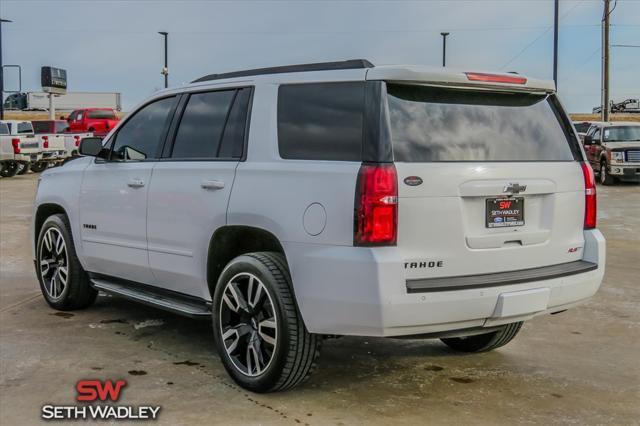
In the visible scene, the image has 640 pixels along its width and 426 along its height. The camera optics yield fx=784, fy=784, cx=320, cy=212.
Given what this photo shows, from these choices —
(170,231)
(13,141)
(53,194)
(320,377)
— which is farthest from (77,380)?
(13,141)

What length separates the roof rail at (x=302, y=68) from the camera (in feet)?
14.4

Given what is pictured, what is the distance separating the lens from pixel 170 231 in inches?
211

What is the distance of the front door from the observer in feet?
18.8

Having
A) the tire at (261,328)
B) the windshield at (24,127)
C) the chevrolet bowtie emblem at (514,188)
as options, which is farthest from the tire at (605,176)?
the tire at (261,328)

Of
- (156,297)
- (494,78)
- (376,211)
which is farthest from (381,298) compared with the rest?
(156,297)

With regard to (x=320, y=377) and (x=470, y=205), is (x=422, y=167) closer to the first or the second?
(x=470, y=205)

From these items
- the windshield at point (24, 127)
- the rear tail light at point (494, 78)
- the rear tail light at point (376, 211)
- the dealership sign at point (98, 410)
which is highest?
the windshield at point (24, 127)

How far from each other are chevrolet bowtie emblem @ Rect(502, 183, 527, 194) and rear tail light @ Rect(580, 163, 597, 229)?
0.68 metres

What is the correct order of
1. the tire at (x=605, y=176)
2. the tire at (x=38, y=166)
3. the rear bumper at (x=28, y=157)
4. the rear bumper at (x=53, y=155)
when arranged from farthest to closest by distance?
the tire at (x=38, y=166)
the rear bumper at (x=53, y=155)
the rear bumper at (x=28, y=157)
the tire at (x=605, y=176)

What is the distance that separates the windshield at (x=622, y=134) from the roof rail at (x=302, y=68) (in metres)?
21.7

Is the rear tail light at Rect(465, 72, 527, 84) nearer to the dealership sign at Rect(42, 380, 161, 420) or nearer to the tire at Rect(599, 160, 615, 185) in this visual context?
the dealership sign at Rect(42, 380, 161, 420)

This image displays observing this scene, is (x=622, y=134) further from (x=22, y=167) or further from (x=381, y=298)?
(x=381, y=298)

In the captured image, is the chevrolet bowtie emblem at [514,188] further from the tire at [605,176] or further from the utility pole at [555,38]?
the utility pole at [555,38]

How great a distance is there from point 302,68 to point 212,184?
93 cm
